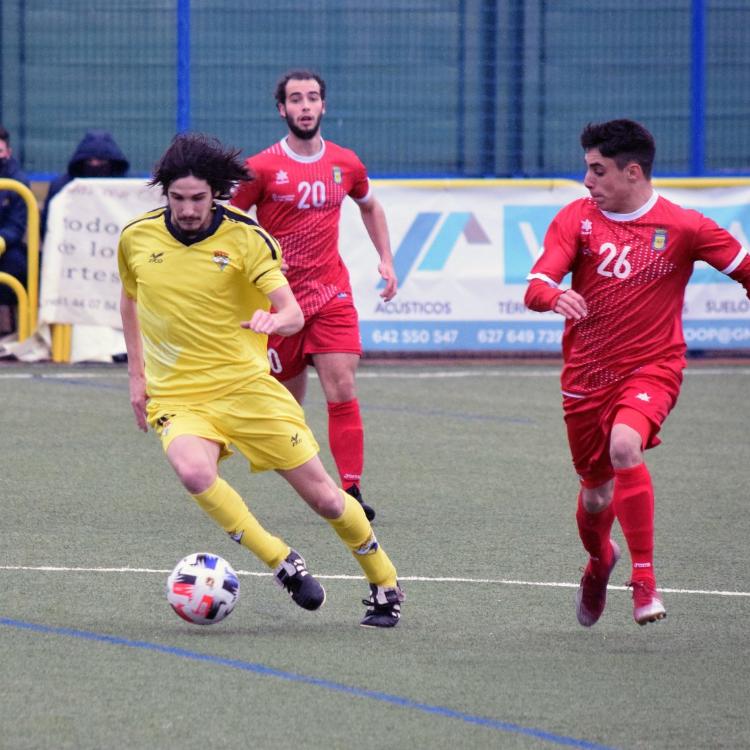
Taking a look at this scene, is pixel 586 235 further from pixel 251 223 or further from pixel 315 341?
pixel 315 341

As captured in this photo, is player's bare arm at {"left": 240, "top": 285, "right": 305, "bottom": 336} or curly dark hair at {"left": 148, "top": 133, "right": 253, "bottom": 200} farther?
curly dark hair at {"left": 148, "top": 133, "right": 253, "bottom": 200}

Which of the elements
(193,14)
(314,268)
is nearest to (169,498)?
(314,268)

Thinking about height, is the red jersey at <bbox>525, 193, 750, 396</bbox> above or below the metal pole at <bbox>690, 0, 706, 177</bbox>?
below

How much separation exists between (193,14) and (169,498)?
285 inches

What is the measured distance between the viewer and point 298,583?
19.7 feet

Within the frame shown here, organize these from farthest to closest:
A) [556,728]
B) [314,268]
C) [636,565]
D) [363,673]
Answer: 1. [314,268]
2. [636,565]
3. [363,673]
4. [556,728]

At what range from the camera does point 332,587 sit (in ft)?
22.0

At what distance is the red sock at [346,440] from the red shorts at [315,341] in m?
0.25

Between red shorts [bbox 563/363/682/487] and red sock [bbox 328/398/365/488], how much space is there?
2.17 m

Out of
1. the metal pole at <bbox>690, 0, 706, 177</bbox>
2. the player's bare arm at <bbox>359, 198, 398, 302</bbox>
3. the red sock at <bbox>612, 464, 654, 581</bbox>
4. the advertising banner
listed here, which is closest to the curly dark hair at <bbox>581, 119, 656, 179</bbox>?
the red sock at <bbox>612, 464, 654, 581</bbox>

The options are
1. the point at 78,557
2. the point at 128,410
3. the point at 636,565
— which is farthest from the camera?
the point at 128,410

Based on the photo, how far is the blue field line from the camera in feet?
15.7

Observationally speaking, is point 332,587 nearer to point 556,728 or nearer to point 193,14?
point 556,728

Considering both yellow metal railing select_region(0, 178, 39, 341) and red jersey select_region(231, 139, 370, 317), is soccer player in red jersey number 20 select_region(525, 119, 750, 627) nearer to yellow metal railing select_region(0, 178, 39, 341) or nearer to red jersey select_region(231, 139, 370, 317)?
red jersey select_region(231, 139, 370, 317)
